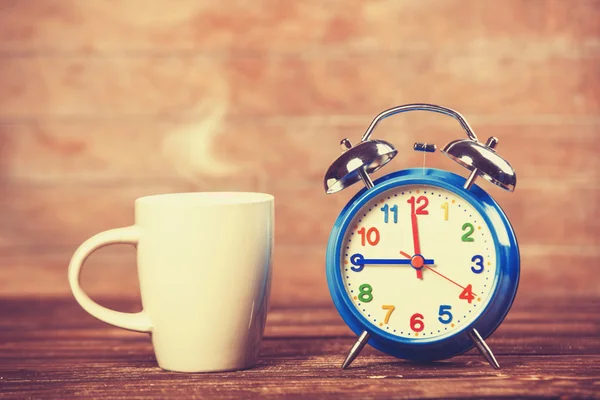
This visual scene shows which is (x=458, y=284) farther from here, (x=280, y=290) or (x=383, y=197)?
(x=280, y=290)

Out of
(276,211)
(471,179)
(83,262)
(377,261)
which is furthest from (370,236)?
(276,211)

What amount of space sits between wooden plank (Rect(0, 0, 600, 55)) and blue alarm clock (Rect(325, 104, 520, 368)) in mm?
904

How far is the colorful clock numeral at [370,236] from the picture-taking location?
3.00ft

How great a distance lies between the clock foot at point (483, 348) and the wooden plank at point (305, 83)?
964 mm

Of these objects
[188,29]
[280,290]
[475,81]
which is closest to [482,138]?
[475,81]

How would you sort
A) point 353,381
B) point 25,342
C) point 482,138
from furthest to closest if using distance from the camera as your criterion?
point 482,138
point 25,342
point 353,381

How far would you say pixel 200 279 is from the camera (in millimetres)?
861

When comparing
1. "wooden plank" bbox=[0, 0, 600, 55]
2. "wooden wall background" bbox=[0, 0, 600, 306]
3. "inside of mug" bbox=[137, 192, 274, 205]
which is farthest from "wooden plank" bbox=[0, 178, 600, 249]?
"inside of mug" bbox=[137, 192, 274, 205]

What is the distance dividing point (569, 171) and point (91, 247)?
124 centimetres

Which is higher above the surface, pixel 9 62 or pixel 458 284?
pixel 9 62

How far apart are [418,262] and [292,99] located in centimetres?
95

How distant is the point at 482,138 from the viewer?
1759mm

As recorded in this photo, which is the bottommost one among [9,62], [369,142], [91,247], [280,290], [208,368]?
[280,290]

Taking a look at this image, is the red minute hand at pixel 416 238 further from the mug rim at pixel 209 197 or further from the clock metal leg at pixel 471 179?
the mug rim at pixel 209 197
